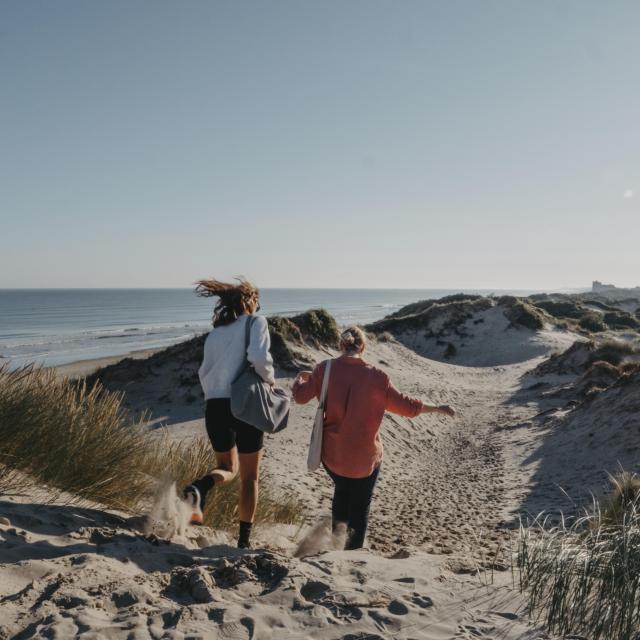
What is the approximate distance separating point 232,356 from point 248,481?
977 mm

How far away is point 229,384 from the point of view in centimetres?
417

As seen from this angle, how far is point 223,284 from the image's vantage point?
4426 millimetres

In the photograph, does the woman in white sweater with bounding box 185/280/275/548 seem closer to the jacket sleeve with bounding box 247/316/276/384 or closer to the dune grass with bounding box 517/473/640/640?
the jacket sleeve with bounding box 247/316/276/384

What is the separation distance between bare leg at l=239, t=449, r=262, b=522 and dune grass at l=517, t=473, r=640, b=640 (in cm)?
195

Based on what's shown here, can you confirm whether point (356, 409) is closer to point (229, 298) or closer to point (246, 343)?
point (246, 343)

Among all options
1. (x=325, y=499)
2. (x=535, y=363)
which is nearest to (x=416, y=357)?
(x=535, y=363)

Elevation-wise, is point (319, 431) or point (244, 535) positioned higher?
point (319, 431)

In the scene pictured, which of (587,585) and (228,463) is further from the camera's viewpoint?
(228,463)

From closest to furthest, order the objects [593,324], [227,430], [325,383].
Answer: [227,430] < [325,383] < [593,324]

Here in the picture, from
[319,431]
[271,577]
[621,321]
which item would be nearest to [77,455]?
[319,431]

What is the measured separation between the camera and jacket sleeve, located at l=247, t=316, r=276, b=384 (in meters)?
4.11

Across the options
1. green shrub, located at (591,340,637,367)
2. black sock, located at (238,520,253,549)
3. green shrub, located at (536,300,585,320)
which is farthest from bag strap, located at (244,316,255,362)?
green shrub, located at (536,300,585,320)

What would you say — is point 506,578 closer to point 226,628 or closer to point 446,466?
point 226,628

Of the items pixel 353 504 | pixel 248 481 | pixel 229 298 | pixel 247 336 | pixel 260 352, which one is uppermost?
pixel 229 298
